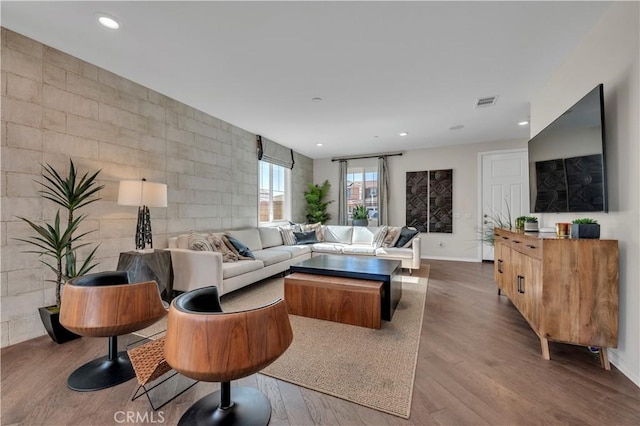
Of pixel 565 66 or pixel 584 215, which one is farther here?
pixel 565 66

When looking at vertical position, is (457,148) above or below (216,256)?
above

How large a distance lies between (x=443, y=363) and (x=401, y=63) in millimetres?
2626

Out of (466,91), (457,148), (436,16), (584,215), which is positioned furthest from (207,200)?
(457,148)

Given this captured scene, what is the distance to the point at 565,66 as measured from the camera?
2.59 meters

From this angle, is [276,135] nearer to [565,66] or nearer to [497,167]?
[565,66]

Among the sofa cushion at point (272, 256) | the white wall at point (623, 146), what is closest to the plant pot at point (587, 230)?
the white wall at point (623, 146)

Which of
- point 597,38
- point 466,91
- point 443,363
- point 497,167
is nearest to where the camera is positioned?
point 443,363

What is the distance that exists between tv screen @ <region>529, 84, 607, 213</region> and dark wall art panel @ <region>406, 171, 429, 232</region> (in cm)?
331

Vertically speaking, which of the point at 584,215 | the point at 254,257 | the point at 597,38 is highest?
the point at 597,38

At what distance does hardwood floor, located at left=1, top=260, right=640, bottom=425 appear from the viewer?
55.7 inches

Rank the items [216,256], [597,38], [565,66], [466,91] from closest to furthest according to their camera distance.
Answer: [597,38]
[565,66]
[216,256]
[466,91]

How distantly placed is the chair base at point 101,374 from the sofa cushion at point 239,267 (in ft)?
4.29

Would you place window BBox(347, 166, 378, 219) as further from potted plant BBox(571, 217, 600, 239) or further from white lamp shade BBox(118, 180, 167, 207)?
white lamp shade BBox(118, 180, 167, 207)

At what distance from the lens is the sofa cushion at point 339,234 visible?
18.7ft
